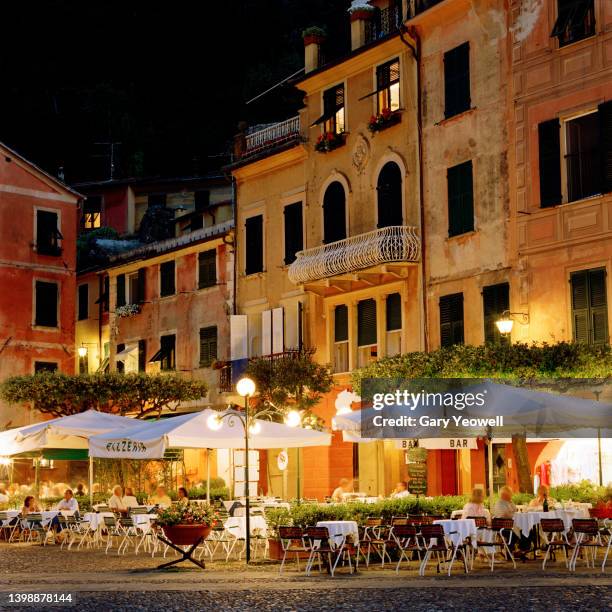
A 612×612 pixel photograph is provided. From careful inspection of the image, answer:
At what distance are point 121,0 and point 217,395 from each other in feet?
153

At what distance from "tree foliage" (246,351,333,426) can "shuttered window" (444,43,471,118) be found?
748 centimetres

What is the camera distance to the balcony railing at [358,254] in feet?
105

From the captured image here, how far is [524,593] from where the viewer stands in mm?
16312

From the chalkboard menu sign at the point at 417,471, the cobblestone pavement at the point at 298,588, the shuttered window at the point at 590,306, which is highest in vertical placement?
the shuttered window at the point at 590,306

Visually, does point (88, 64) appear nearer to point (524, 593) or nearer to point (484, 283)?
point (484, 283)

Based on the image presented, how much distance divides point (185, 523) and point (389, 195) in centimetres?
1460

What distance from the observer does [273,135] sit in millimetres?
39469

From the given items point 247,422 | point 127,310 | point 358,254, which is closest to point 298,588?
point 247,422

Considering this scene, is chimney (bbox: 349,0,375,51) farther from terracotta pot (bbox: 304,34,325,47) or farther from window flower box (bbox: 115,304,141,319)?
window flower box (bbox: 115,304,141,319)

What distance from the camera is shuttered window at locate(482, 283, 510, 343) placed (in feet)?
97.5

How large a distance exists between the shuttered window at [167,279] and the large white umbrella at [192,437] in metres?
17.0

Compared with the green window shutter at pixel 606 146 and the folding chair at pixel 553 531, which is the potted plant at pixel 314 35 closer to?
the green window shutter at pixel 606 146

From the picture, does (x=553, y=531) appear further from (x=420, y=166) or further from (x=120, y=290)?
(x=120, y=290)

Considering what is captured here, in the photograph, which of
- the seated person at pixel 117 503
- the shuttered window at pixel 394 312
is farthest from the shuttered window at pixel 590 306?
the seated person at pixel 117 503
